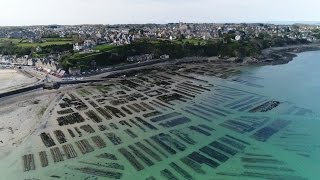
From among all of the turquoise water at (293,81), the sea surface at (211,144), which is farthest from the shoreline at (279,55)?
the sea surface at (211,144)

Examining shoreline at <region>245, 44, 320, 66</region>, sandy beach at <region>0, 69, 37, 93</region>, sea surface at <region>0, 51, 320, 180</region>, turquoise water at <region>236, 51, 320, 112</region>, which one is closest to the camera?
sea surface at <region>0, 51, 320, 180</region>

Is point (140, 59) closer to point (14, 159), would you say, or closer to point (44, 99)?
point (44, 99)

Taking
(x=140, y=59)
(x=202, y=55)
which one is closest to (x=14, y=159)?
(x=140, y=59)

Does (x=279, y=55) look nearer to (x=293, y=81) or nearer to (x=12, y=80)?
(x=293, y=81)

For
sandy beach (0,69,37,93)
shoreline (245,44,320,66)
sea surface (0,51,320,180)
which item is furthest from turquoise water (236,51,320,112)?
sandy beach (0,69,37,93)

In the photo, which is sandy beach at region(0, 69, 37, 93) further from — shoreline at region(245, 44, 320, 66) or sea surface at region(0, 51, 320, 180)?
shoreline at region(245, 44, 320, 66)

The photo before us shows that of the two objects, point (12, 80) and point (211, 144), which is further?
point (12, 80)

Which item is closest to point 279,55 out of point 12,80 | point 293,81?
point 293,81

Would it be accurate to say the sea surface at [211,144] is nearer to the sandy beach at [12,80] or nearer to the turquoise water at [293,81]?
the turquoise water at [293,81]
